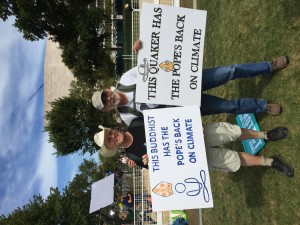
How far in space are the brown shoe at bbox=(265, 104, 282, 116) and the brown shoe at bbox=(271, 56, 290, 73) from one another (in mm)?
706

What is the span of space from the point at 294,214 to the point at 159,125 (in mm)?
2877

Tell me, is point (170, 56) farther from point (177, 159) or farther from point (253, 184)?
point (253, 184)

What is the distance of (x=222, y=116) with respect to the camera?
9.84 meters

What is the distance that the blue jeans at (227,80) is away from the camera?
20.6ft

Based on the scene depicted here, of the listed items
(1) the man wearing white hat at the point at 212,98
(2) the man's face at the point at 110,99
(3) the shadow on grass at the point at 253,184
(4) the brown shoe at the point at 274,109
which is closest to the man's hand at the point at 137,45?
(1) the man wearing white hat at the point at 212,98

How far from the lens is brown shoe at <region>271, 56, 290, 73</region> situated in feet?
21.2

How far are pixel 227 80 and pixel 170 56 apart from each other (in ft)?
3.69

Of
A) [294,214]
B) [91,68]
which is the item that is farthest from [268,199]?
[91,68]

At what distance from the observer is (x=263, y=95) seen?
7258 mm

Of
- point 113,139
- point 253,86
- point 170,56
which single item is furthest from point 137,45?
point 253,86

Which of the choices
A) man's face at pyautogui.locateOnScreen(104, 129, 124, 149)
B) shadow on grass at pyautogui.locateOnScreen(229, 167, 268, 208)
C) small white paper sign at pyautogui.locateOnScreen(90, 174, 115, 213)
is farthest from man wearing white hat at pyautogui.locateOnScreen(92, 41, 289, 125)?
small white paper sign at pyautogui.locateOnScreen(90, 174, 115, 213)

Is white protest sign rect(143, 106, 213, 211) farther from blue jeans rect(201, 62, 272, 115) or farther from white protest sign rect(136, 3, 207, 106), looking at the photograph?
blue jeans rect(201, 62, 272, 115)

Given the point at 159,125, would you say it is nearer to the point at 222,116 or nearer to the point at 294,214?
the point at 294,214

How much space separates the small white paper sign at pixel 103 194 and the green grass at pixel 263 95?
10.8 feet
